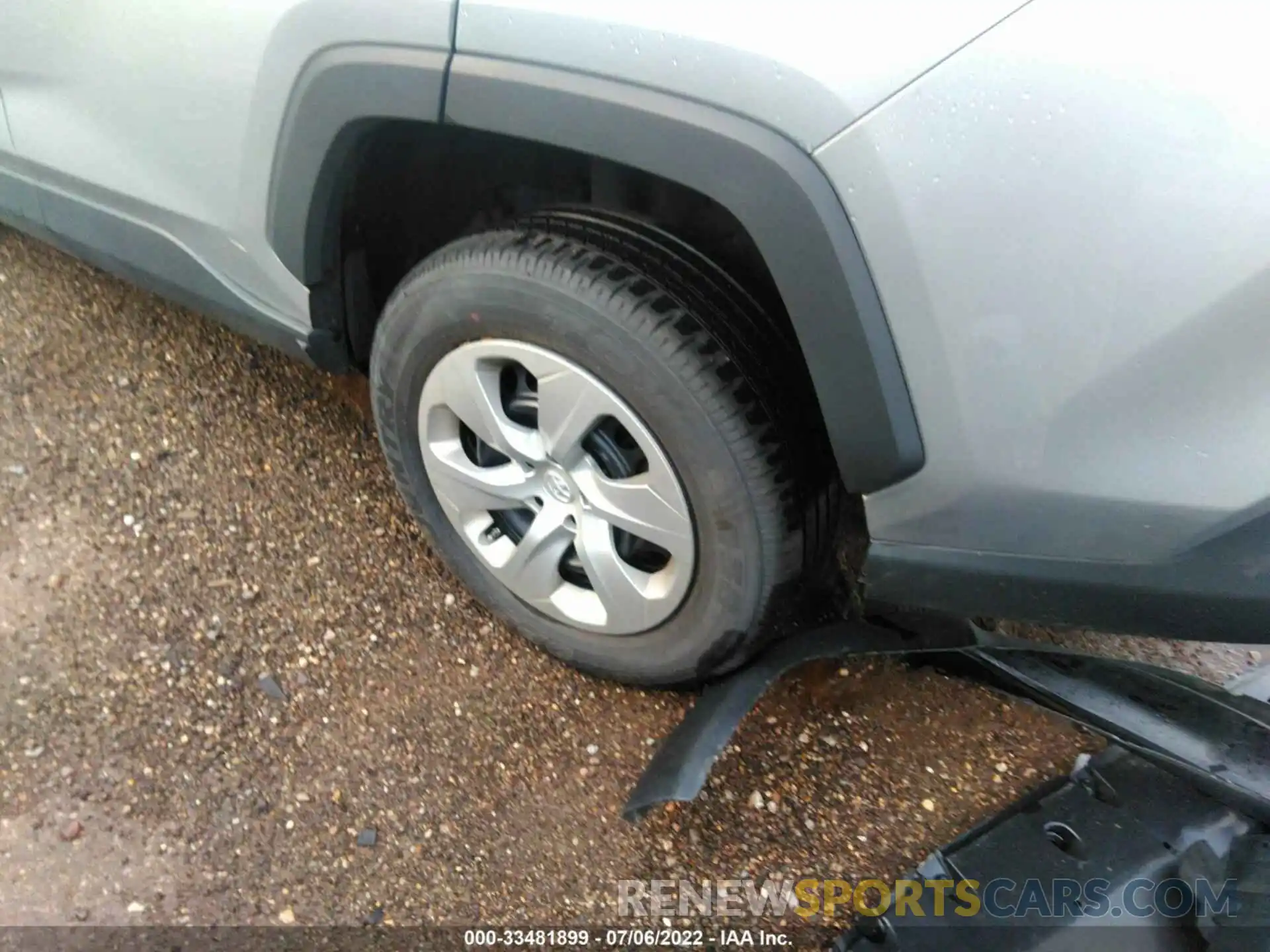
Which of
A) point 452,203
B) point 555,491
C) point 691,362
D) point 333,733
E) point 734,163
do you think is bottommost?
point 333,733

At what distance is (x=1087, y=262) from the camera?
1012mm

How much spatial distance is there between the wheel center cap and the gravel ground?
0.48m

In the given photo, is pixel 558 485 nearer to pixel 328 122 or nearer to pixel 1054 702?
pixel 328 122

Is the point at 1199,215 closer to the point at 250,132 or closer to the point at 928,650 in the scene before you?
the point at 928,650

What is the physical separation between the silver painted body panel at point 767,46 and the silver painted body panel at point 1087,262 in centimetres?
3

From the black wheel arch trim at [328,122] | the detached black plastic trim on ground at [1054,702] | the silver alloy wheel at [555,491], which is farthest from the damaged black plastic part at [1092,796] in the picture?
the black wheel arch trim at [328,122]

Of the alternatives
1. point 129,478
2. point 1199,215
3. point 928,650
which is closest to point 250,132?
point 129,478

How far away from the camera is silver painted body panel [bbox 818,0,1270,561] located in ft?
3.04

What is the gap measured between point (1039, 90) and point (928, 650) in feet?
3.68

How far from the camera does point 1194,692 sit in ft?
5.71

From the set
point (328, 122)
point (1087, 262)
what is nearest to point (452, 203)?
point (328, 122)

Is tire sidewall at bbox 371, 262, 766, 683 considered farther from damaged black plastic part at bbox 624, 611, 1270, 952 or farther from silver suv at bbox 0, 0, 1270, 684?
damaged black plastic part at bbox 624, 611, 1270, 952

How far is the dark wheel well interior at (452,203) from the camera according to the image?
60.6 inches

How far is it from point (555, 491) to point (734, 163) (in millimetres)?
757
